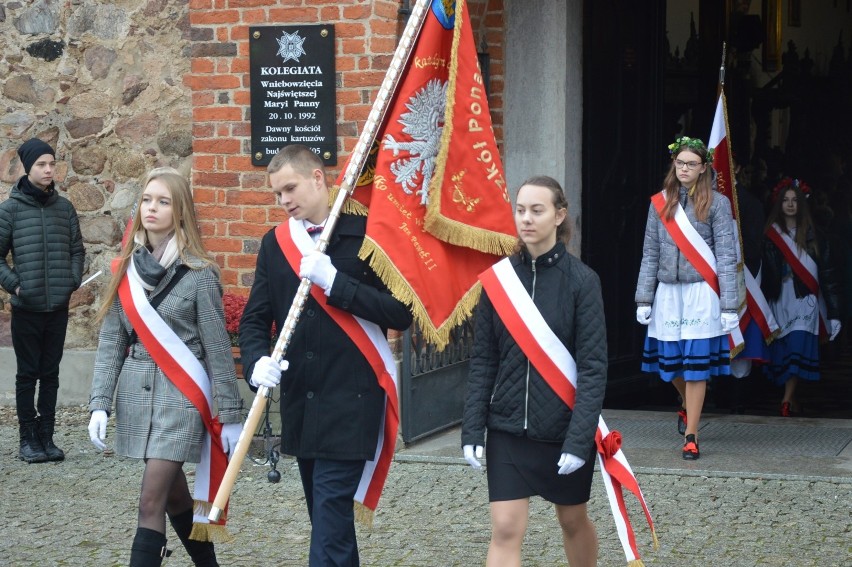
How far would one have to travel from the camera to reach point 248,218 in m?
8.12

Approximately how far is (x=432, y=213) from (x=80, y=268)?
149 inches

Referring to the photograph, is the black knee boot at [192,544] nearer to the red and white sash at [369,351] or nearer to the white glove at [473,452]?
the red and white sash at [369,351]

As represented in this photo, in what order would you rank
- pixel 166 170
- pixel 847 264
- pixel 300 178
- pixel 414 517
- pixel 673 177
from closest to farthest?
pixel 300 178
pixel 166 170
pixel 414 517
pixel 673 177
pixel 847 264

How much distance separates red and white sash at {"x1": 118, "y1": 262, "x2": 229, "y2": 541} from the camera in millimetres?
4875

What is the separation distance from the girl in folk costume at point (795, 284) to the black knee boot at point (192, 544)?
530 cm

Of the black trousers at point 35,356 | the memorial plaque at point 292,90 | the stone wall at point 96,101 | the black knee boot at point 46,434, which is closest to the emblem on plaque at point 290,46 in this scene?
the memorial plaque at point 292,90

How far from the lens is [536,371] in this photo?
452 cm

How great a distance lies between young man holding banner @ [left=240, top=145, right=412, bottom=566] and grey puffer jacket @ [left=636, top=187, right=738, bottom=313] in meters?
3.36

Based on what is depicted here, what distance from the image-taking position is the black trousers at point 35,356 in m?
7.92

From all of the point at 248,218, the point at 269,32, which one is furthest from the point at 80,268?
the point at 269,32

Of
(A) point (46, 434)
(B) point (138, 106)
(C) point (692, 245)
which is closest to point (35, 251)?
(A) point (46, 434)

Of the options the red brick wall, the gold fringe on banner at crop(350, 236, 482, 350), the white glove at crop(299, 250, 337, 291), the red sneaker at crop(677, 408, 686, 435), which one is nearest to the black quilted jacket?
the gold fringe on banner at crop(350, 236, 482, 350)

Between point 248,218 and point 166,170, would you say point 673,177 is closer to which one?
point 248,218

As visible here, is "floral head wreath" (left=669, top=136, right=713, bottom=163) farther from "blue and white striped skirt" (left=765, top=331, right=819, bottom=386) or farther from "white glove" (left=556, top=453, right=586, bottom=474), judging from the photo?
"white glove" (left=556, top=453, right=586, bottom=474)
